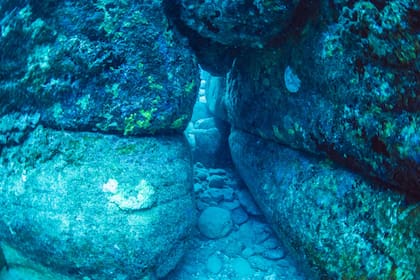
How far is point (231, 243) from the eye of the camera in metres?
3.10

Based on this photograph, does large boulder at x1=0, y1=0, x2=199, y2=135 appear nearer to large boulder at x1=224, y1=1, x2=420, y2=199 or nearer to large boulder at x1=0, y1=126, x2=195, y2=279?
large boulder at x1=0, y1=126, x2=195, y2=279

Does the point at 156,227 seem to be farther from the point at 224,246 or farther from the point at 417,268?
the point at 417,268

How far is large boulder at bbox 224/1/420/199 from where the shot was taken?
158 cm

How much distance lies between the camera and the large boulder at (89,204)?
220 centimetres

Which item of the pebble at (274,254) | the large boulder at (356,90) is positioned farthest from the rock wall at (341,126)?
the pebble at (274,254)

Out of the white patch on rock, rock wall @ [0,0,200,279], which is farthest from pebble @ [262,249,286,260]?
the white patch on rock

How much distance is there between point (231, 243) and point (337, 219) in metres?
1.23

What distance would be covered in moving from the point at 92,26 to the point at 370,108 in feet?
5.94

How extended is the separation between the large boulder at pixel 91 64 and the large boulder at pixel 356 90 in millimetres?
897

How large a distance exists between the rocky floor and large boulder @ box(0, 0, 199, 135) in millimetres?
1277

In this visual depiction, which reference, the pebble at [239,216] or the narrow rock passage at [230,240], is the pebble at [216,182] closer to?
the narrow rock passage at [230,240]

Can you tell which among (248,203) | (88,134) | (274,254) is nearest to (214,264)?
(274,254)

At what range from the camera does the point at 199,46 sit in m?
2.88

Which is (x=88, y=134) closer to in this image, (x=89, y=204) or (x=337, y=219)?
(x=89, y=204)
